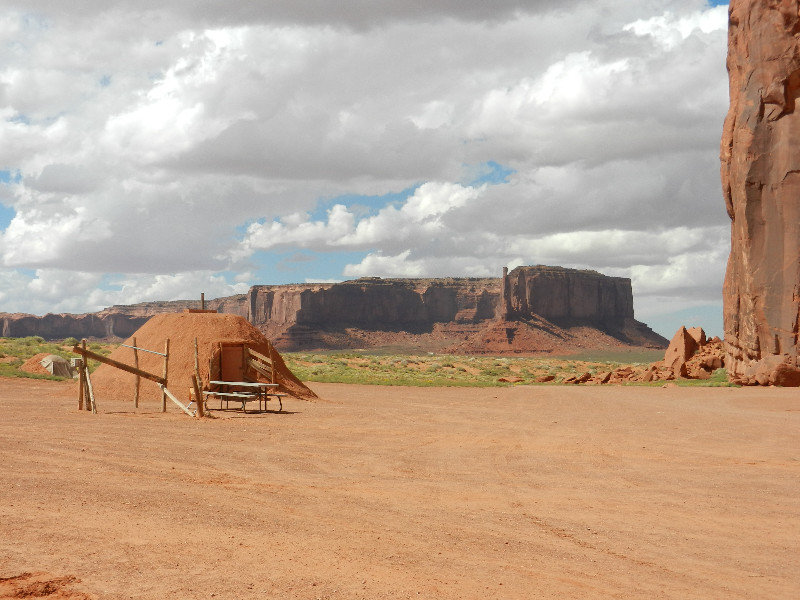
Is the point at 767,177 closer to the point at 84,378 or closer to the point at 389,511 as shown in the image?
the point at 84,378

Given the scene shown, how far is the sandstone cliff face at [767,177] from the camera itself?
29.5 metres

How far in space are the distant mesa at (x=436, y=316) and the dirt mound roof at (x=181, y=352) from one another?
306ft

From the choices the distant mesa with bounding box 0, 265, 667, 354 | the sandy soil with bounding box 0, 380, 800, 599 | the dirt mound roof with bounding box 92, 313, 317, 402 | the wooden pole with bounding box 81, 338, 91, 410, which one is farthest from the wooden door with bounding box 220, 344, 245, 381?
the distant mesa with bounding box 0, 265, 667, 354

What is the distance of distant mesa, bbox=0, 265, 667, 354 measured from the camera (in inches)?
5049

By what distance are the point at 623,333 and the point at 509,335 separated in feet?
94.9

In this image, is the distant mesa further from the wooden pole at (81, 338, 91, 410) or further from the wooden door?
the wooden pole at (81, 338, 91, 410)

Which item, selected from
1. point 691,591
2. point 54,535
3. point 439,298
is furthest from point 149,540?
point 439,298

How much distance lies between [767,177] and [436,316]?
133m

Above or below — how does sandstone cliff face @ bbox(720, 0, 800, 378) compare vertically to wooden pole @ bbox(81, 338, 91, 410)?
above

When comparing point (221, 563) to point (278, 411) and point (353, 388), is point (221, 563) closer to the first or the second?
point (278, 411)

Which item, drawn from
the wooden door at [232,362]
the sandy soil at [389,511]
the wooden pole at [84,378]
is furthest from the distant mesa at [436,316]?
the sandy soil at [389,511]

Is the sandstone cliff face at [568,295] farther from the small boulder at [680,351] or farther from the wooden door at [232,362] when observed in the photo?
the wooden door at [232,362]

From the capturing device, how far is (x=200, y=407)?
18.4 m

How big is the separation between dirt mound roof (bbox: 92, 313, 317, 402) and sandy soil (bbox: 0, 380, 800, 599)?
20.1ft
